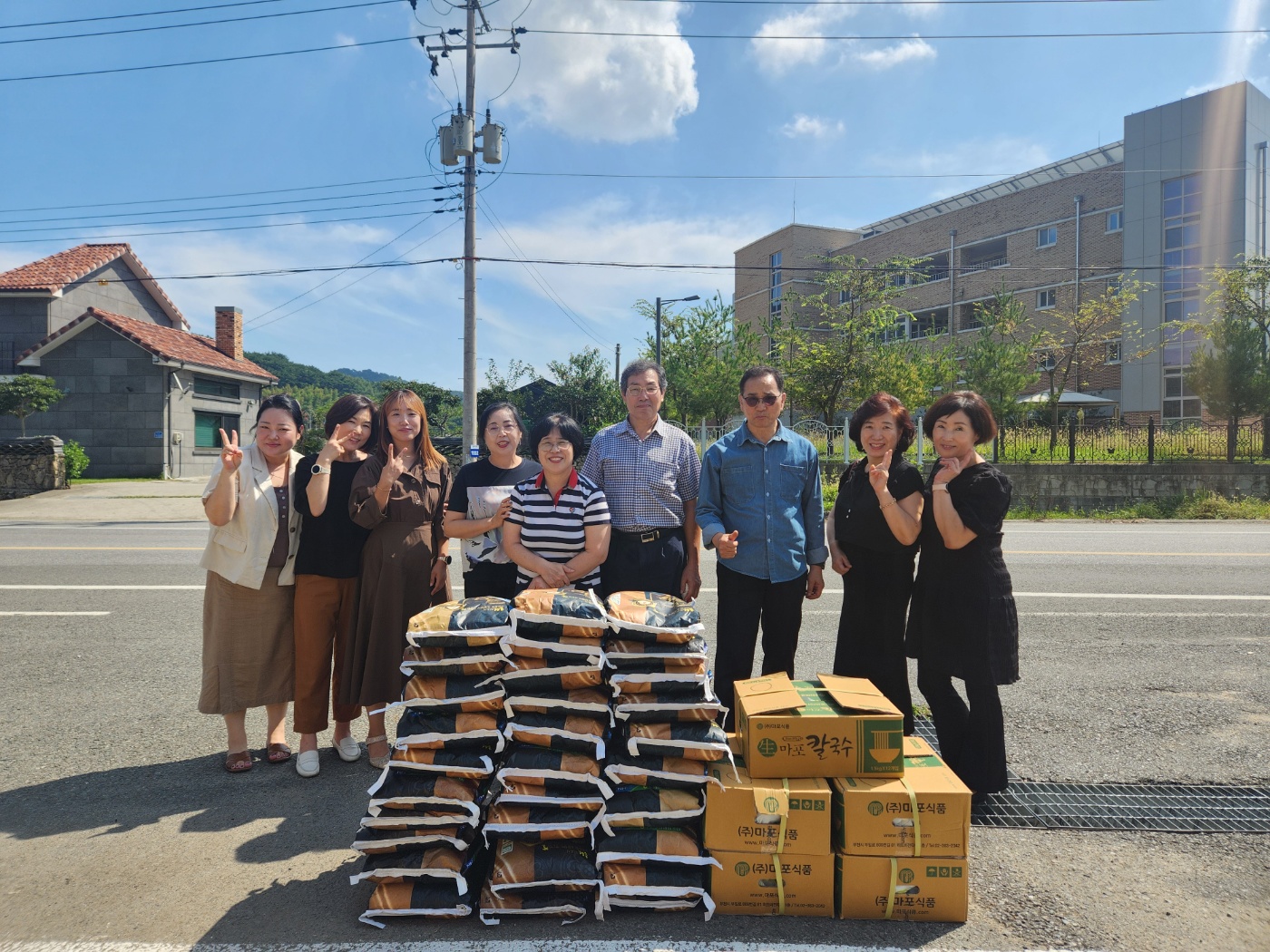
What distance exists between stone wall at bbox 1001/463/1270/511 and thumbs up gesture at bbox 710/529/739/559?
1691 centimetres

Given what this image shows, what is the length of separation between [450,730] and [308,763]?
5.33ft

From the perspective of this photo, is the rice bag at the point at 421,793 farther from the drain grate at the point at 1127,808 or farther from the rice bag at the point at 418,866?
the drain grate at the point at 1127,808

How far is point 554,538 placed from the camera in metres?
3.74

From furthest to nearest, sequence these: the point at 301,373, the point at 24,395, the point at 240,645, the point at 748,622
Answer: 1. the point at 301,373
2. the point at 24,395
3. the point at 240,645
4. the point at 748,622

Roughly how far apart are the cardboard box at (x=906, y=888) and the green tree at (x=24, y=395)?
2955 cm

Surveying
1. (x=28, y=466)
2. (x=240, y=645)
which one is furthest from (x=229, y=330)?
(x=240, y=645)

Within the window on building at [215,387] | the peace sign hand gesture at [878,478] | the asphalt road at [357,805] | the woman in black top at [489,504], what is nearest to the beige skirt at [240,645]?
the asphalt road at [357,805]

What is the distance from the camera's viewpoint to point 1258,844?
3369 millimetres

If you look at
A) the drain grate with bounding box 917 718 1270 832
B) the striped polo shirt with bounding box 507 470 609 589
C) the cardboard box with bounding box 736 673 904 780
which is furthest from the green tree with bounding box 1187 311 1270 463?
the striped polo shirt with bounding box 507 470 609 589

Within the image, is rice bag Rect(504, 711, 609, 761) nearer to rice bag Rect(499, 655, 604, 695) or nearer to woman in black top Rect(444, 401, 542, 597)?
rice bag Rect(499, 655, 604, 695)

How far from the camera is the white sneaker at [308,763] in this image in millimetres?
4055

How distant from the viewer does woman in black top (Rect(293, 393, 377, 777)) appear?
13.4ft

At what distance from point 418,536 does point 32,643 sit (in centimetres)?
484

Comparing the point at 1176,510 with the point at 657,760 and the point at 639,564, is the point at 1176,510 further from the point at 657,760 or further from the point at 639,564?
the point at 657,760
